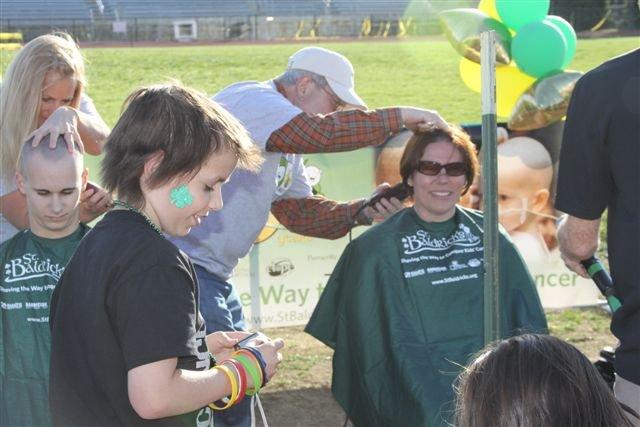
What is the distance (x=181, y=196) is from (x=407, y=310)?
6.66ft

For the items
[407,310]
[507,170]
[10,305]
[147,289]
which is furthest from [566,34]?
[147,289]

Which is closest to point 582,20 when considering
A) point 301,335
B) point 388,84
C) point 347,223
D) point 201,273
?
point 388,84

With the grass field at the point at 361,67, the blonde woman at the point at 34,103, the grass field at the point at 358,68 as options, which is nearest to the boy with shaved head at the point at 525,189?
the blonde woman at the point at 34,103

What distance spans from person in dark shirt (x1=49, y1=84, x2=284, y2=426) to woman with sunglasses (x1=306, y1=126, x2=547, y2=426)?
71.1 inches

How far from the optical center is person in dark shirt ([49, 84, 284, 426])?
1638mm

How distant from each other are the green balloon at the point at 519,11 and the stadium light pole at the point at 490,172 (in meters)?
2.03

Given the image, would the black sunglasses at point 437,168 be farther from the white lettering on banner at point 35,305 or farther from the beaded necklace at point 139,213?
the beaded necklace at point 139,213

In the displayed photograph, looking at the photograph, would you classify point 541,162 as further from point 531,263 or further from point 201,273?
point 201,273

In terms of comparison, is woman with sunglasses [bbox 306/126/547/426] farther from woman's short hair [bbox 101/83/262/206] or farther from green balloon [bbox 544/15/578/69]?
woman's short hair [bbox 101/83/262/206]

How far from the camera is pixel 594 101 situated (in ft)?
7.30

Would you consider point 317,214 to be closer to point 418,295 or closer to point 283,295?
point 418,295

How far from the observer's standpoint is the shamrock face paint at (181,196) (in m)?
1.77

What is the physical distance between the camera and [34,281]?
3088 millimetres

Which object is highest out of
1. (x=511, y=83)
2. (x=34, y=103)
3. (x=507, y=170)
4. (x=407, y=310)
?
(x=34, y=103)
